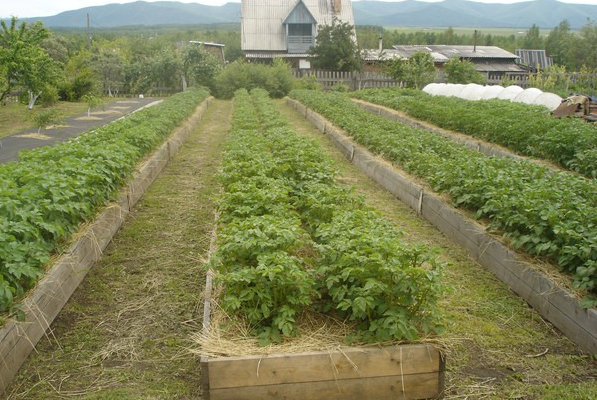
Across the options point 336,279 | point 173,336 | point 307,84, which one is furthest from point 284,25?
point 336,279

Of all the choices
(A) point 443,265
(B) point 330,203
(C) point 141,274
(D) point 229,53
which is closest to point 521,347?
(A) point 443,265

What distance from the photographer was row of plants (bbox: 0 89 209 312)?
405cm

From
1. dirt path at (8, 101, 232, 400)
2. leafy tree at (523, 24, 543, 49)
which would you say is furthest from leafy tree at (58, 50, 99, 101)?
leafy tree at (523, 24, 543, 49)

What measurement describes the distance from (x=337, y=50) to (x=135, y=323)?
33.4 m

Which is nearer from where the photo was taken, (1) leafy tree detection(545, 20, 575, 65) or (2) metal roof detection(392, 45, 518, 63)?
(2) metal roof detection(392, 45, 518, 63)

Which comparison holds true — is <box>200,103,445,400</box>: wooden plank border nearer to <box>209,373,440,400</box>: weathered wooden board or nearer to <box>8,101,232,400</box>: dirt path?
<box>209,373,440,400</box>: weathered wooden board

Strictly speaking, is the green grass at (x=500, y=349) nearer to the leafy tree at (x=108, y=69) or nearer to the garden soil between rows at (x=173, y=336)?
Result: the garden soil between rows at (x=173, y=336)

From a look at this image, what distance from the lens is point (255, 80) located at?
31656 millimetres

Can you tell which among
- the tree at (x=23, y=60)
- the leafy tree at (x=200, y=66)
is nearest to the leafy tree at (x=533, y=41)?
the leafy tree at (x=200, y=66)

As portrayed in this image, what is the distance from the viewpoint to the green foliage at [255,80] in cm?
3117

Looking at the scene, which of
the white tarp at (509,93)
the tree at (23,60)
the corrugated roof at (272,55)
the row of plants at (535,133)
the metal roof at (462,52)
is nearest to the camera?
the row of plants at (535,133)

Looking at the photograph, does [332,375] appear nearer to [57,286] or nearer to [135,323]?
[135,323]

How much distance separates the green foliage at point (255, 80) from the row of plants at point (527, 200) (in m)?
22.5

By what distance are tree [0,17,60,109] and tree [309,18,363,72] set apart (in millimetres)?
19983
